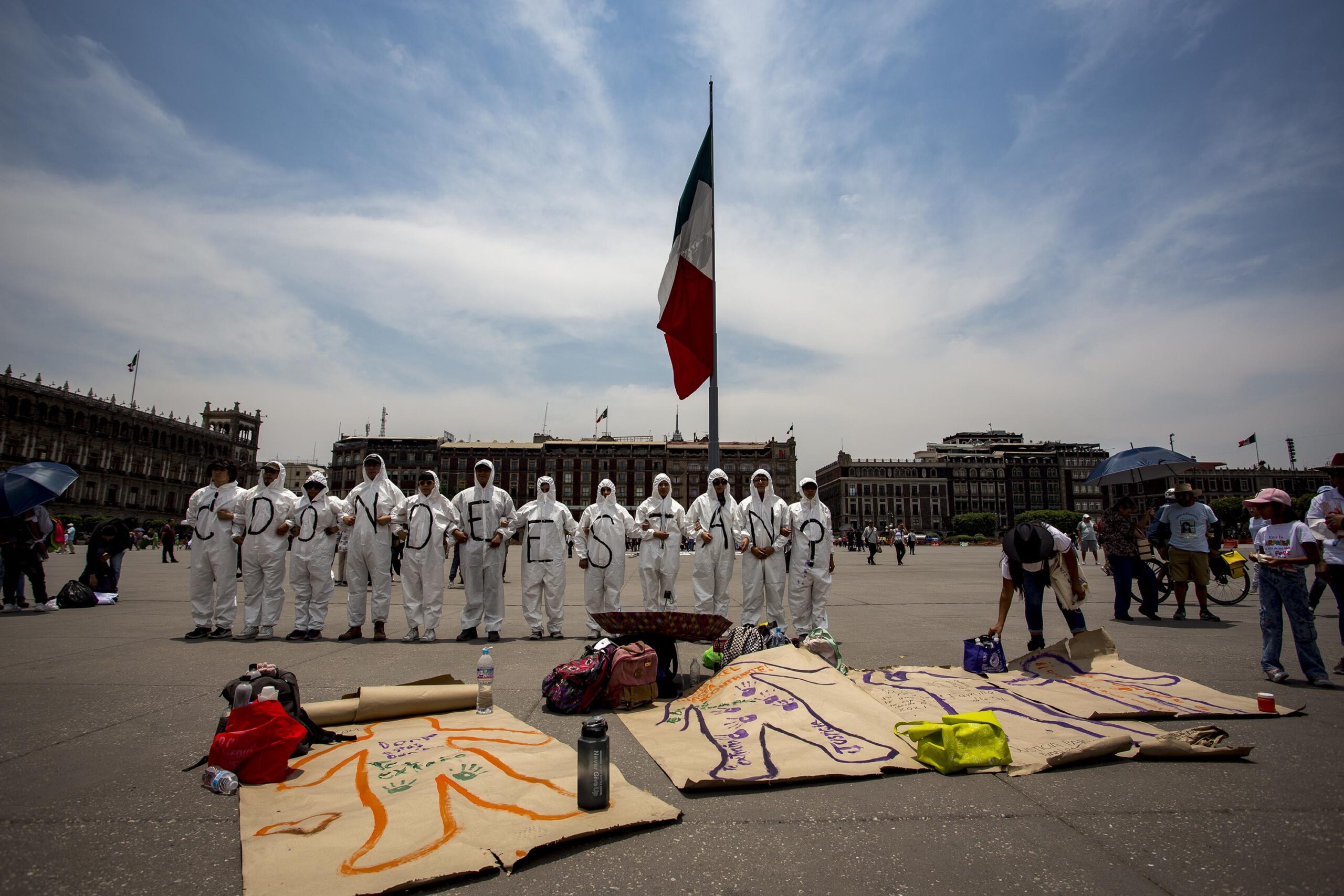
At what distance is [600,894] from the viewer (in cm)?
227

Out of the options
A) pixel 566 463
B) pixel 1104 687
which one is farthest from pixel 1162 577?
pixel 566 463

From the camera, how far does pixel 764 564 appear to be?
780cm

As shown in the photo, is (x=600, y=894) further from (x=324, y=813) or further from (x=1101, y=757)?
(x=1101, y=757)

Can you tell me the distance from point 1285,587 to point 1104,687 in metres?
2.03

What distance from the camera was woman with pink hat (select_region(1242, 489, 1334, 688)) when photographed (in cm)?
536

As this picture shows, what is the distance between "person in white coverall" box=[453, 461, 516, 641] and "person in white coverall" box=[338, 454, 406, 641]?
86cm

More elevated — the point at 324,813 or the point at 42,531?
the point at 42,531

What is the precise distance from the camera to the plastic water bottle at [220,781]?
317 centimetres

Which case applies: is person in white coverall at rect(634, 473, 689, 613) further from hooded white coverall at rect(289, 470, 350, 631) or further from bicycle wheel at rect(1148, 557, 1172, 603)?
bicycle wheel at rect(1148, 557, 1172, 603)

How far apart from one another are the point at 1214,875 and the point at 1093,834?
40 centimetres

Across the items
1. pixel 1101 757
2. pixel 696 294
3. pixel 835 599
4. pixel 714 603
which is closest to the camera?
pixel 1101 757

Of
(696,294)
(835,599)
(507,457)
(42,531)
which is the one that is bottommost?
(835,599)

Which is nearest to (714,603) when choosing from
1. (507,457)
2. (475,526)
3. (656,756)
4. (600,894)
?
(475,526)

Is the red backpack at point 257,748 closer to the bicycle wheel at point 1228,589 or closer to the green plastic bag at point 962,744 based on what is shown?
the green plastic bag at point 962,744
